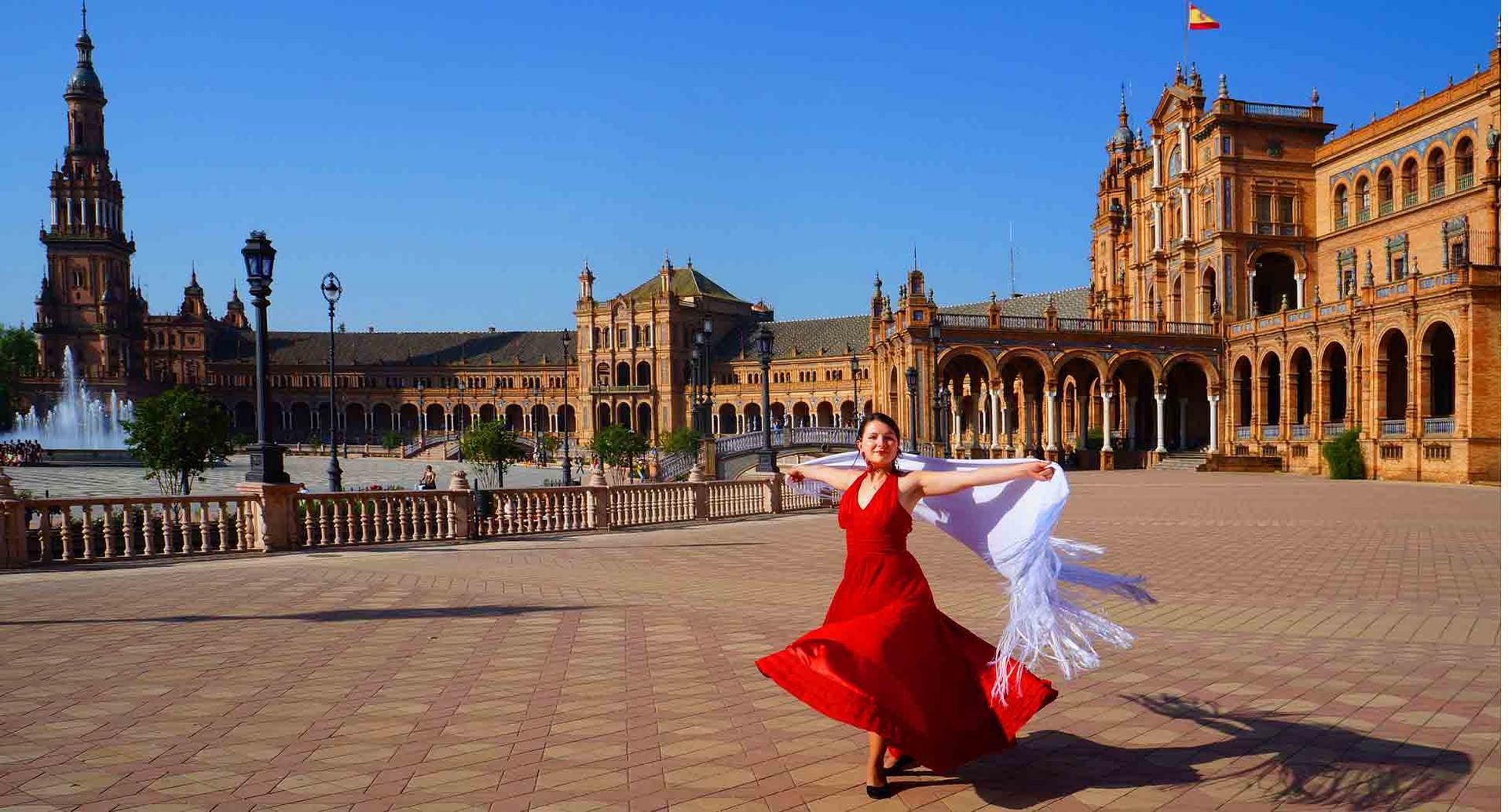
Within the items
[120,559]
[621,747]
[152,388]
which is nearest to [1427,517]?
[621,747]

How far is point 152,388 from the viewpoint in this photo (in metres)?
109

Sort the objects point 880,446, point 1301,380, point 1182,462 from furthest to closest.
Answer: point 1301,380 < point 1182,462 < point 880,446

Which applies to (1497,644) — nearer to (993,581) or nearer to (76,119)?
(993,581)

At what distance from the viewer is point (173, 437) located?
26.7 metres

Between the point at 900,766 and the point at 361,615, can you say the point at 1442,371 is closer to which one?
the point at 361,615

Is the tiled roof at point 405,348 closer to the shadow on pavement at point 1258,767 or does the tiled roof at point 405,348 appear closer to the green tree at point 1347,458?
the green tree at point 1347,458

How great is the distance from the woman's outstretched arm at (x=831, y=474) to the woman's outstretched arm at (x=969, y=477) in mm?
581

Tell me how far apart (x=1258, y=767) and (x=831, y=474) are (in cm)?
257

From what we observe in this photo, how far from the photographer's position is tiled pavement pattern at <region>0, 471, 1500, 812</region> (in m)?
Result: 5.03

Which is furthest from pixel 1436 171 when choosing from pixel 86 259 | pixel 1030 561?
pixel 86 259

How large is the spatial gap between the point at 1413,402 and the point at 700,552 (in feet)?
112

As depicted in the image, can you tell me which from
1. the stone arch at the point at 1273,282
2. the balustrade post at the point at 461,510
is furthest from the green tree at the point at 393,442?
the balustrade post at the point at 461,510

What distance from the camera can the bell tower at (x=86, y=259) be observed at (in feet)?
356

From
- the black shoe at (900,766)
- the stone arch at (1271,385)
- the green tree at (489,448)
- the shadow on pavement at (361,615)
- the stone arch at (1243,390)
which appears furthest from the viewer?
the stone arch at (1243,390)
